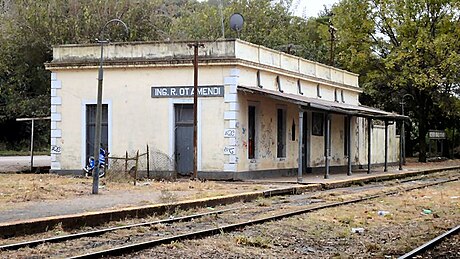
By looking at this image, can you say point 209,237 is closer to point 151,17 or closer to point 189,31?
point 151,17

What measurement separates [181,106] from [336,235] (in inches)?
545

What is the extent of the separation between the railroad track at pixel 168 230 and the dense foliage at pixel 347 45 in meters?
25.8

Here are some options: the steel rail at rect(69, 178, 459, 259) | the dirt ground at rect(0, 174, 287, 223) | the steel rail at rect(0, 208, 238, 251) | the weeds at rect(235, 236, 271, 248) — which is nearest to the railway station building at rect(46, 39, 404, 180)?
the dirt ground at rect(0, 174, 287, 223)

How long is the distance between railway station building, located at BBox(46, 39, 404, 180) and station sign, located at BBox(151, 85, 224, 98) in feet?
0.11

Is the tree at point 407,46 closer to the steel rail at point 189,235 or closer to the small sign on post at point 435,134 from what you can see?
the small sign on post at point 435,134

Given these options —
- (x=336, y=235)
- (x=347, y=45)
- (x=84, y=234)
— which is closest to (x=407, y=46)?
(x=347, y=45)

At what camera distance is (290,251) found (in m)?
10.8

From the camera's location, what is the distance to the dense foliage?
41281 millimetres

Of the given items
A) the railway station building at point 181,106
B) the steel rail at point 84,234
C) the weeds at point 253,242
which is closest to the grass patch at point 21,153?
the railway station building at point 181,106

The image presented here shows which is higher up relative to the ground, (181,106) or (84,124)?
(181,106)

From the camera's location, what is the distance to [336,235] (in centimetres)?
1252

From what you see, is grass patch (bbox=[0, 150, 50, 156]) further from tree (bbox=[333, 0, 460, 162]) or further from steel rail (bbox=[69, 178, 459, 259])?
steel rail (bbox=[69, 178, 459, 259])

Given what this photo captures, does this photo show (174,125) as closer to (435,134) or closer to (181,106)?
(181,106)

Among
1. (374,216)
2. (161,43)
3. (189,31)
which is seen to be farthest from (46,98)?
(374,216)
